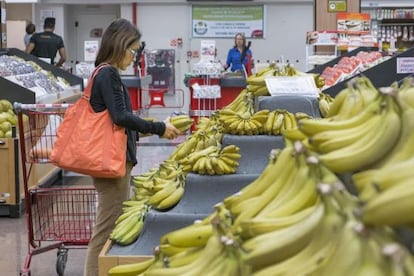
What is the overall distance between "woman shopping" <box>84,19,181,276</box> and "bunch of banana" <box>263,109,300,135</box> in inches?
28.7

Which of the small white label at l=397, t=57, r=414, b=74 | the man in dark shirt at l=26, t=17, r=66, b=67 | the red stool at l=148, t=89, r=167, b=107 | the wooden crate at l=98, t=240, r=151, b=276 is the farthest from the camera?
the red stool at l=148, t=89, r=167, b=107

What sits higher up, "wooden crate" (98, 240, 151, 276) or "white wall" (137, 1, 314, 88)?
"white wall" (137, 1, 314, 88)

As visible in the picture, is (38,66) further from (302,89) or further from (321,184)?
(321,184)

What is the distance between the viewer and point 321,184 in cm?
169

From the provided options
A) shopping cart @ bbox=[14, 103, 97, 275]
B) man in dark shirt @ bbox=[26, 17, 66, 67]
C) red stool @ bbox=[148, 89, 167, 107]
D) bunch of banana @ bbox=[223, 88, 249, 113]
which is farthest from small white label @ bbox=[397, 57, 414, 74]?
red stool @ bbox=[148, 89, 167, 107]

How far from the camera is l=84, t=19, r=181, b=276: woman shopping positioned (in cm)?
429

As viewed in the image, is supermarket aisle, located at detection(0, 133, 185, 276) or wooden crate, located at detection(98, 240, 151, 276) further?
supermarket aisle, located at detection(0, 133, 185, 276)

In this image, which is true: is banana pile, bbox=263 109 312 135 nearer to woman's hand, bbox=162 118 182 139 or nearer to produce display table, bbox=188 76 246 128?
woman's hand, bbox=162 118 182 139

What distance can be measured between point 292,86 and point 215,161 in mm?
1136

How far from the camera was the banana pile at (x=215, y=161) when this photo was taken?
3.57m

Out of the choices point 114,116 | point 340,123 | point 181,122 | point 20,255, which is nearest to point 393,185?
point 340,123

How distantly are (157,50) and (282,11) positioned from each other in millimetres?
3040

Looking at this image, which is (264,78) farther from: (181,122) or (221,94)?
(221,94)

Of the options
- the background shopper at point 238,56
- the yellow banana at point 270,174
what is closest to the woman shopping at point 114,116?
the yellow banana at point 270,174
